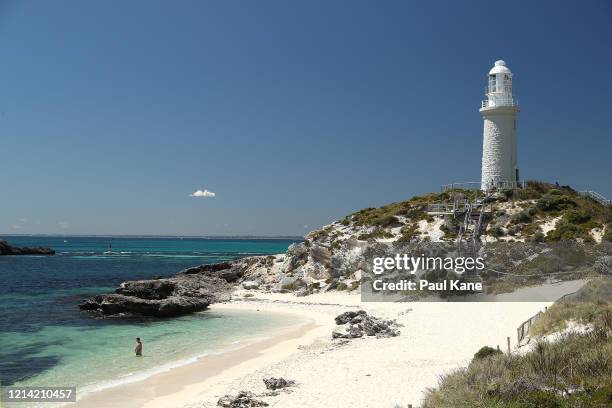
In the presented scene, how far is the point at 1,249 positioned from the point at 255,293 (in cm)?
8994

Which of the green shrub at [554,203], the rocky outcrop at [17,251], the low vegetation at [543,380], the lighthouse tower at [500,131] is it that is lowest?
the rocky outcrop at [17,251]

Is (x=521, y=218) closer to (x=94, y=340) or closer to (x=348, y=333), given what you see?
(x=348, y=333)

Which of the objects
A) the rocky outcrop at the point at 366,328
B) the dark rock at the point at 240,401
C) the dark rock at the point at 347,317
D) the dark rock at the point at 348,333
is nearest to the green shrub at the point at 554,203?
the rocky outcrop at the point at 366,328

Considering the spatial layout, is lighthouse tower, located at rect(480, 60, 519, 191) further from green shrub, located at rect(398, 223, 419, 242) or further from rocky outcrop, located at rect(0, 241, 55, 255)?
rocky outcrop, located at rect(0, 241, 55, 255)

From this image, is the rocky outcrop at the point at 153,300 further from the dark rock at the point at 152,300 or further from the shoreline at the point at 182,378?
the shoreline at the point at 182,378

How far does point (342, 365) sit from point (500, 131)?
100 feet

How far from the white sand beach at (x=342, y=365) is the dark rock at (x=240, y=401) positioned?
25 centimetres

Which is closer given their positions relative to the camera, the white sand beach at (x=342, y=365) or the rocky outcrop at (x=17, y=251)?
the white sand beach at (x=342, y=365)

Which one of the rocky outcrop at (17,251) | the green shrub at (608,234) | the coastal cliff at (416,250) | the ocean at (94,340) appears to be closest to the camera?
the ocean at (94,340)

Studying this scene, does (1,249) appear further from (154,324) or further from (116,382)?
(116,382)

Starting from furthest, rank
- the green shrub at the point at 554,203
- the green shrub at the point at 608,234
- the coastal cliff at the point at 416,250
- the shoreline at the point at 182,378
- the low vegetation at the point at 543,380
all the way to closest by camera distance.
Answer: the green shrub at the point at 554,203 < the green shrub at the point at 608,234 < the coastal cliff at the point at 416,250 < the shoreline at the point at 182,378 < the low vegetation at the point at 543,380

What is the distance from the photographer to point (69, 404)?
1230 cm

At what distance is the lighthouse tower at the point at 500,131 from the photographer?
1537 inches

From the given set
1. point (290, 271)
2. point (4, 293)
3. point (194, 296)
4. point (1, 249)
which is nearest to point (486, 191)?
point (290, 271)
